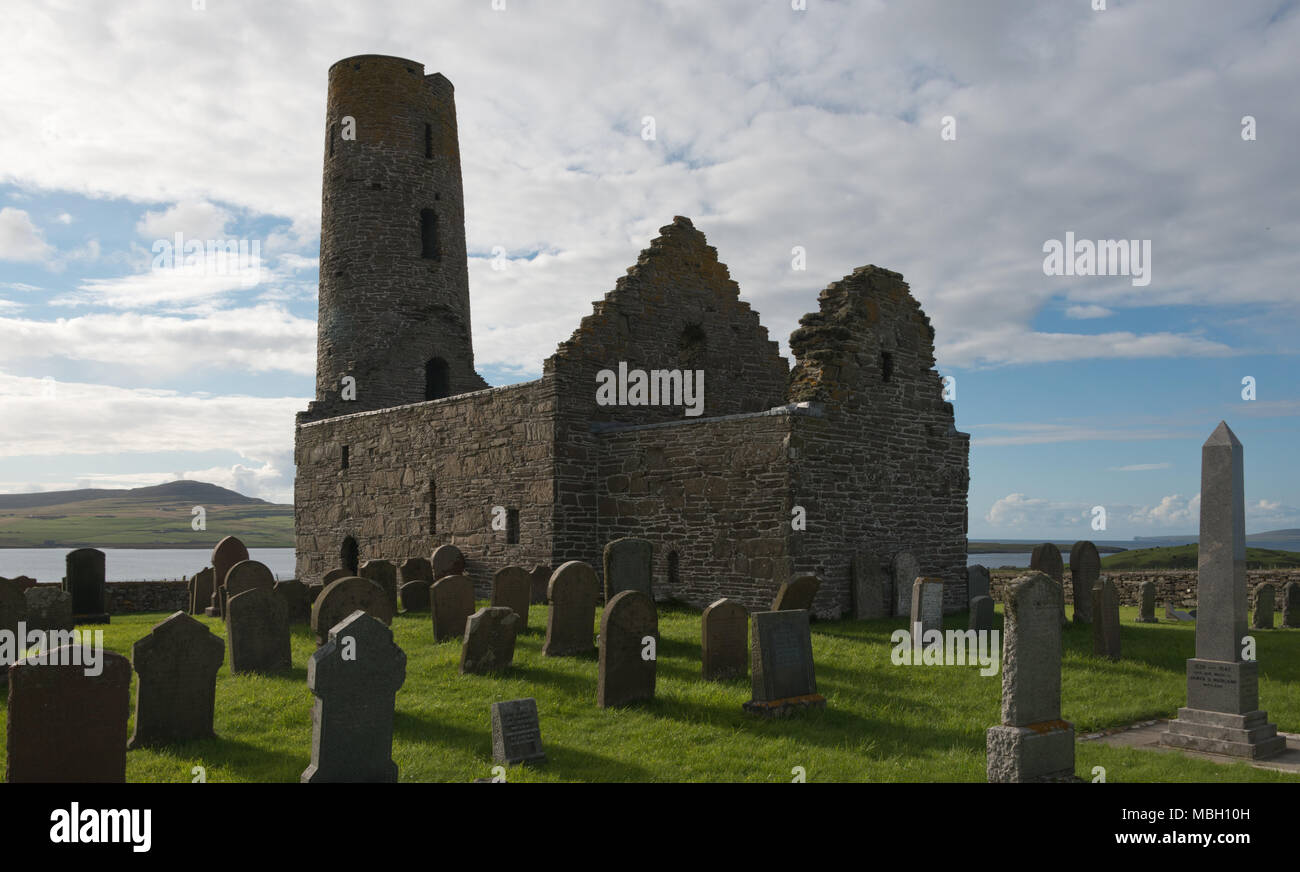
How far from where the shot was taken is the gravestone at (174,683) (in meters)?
7.86

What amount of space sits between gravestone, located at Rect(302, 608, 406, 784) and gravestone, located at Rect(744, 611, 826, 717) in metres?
3.53

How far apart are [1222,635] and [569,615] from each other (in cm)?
698

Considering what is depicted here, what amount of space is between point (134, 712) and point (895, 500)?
39.8 ft

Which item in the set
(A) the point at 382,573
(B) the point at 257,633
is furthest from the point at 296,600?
(B) the point at 257,633

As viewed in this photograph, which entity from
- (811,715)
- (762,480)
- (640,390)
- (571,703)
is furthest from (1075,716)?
(640,390)

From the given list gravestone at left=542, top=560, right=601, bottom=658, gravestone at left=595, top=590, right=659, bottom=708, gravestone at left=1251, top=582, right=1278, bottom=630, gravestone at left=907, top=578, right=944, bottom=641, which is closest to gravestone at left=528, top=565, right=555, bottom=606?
gravestone at left=542, top=560, right=601, bottom=658

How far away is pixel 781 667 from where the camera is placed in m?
8.94

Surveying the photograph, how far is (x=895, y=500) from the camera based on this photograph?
16453 millimetres

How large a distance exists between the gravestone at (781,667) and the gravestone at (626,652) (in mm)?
1099

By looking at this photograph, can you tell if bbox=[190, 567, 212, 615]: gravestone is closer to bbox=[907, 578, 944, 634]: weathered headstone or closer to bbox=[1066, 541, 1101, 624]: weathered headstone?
bbox=[907, 578, 944, 634]: weathered headstone

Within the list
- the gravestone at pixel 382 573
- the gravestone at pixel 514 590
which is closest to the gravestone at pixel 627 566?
the gravestone at pixel 514 590

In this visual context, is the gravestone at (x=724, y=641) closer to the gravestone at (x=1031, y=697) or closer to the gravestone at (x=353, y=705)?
the gravestone at (x=1031, y=697)

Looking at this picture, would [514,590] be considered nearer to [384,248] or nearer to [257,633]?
[257,633]

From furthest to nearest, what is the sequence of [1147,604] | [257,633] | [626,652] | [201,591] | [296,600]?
[1147,604] → [201,591] → [296,600] → [257,633] → [626,652]
